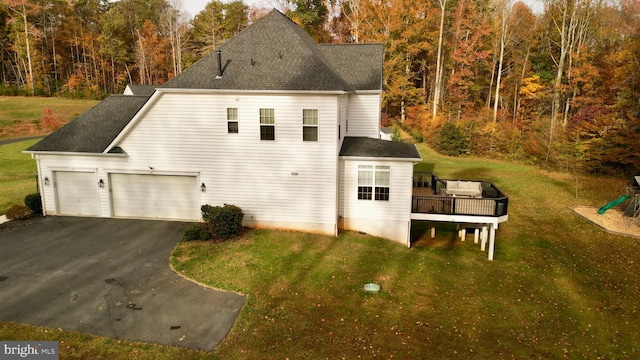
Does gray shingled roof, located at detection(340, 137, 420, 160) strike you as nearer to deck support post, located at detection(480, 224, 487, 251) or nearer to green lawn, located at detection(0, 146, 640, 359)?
green lawn, located at detection(0, 146, 640, 359)

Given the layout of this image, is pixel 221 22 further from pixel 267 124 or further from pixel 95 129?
pixel 267 124

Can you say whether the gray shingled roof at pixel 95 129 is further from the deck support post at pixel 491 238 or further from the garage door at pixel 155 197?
the deck support post at pixel 491 238

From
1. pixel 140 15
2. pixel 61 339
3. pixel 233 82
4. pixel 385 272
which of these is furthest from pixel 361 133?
pixel 140 15

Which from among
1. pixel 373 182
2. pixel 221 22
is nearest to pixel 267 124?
pixel 373 182

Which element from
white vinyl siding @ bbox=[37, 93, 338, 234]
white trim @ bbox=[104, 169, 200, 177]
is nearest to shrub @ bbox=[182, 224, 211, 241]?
white vinyl siding @ bbox=[37, 93, 338, 234]

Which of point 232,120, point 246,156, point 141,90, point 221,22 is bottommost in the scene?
point 246,156

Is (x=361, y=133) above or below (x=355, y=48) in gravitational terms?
below

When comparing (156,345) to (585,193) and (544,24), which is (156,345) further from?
(544,24)
